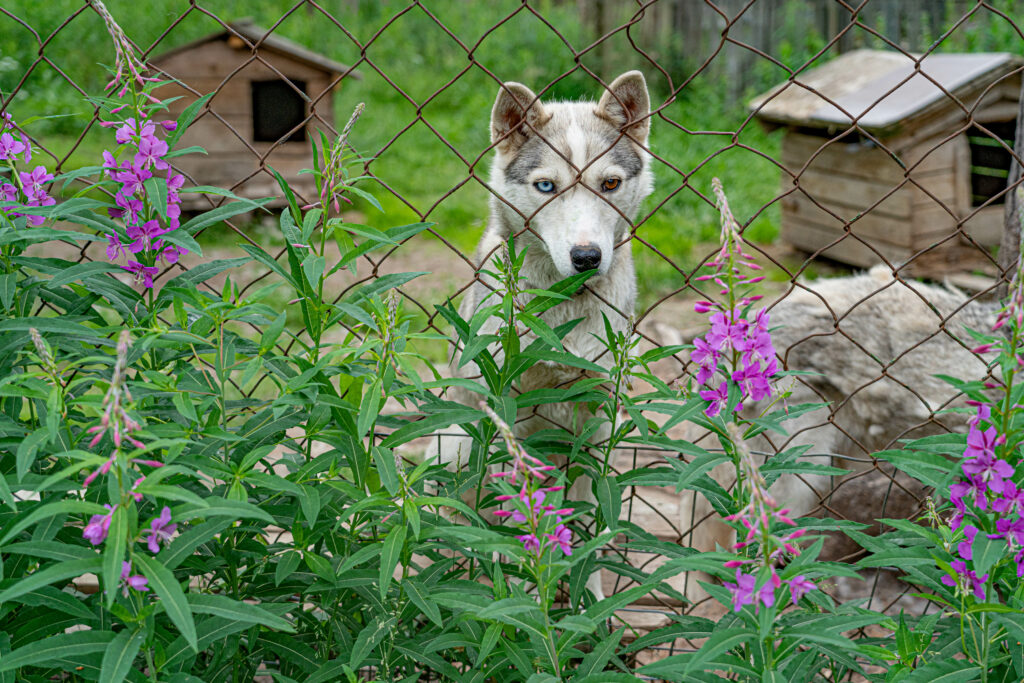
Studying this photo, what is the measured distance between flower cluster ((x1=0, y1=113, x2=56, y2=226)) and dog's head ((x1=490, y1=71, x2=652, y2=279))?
119cm

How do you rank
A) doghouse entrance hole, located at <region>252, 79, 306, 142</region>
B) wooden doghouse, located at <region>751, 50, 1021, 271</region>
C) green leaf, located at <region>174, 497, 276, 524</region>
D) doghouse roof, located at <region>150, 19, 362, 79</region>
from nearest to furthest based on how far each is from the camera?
1. green leaf, located at <region>174, 497, 276, 524</region>
2. wooden doghouse, located at <region>751, 50, 1021, 271</region>
3. doghouse roof, located at <region>150, 19, 362, 79</region>
4. doghouse entrance hole, located at <region>252, 79, 306, 142</region>

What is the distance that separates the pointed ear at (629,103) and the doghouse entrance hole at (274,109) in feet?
16.9

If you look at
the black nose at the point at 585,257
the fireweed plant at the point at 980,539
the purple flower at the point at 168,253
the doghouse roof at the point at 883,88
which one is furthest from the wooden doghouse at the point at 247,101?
the fireweed plant at the point at 980,539

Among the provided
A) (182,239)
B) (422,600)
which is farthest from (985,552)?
(182,239)

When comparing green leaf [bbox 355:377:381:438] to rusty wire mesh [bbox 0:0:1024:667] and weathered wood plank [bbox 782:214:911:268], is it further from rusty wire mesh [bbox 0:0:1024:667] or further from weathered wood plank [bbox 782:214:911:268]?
weathered wood plank [bbox 782:214:911:268]

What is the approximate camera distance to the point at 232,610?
4.14 ft

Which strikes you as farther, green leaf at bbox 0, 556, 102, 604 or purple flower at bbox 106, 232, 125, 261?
purple flower at bbox 106, 232, 125, 261

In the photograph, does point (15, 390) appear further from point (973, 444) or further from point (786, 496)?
point (786, 496)

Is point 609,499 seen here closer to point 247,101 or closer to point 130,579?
point 130,579

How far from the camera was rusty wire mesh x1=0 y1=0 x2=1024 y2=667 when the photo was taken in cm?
203

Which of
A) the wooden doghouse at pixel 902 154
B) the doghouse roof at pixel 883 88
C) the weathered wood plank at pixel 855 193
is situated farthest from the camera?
the weathered wood plank at pixel 855 193

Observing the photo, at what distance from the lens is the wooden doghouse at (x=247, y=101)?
7.13 meters

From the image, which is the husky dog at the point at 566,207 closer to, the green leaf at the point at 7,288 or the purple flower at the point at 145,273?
the purple flower at the point at 145,273

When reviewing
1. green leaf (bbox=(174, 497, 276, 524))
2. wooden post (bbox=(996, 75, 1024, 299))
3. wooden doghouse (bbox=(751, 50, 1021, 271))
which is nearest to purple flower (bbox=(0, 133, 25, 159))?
green leaf (bbox=(174, 497, 276, 524))
